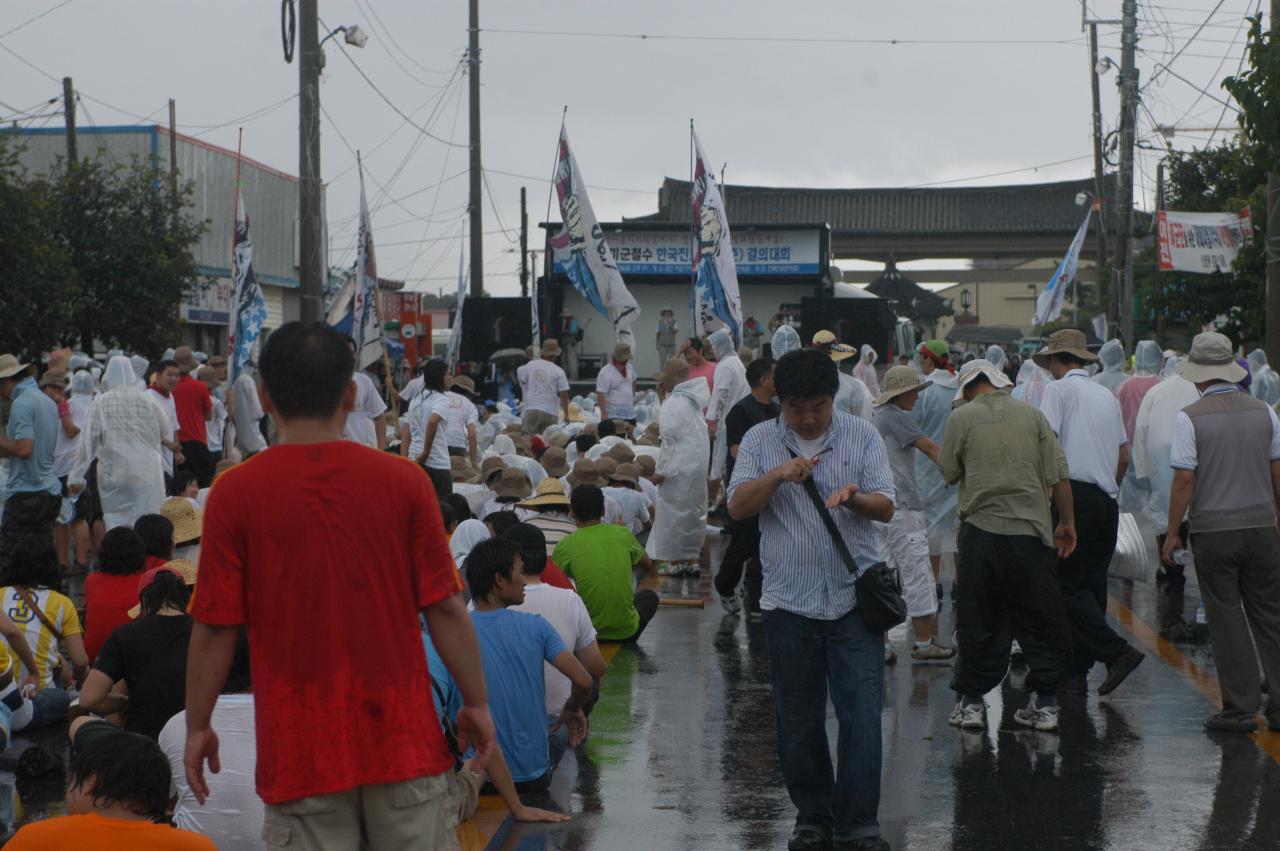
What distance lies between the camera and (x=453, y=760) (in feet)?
12.9

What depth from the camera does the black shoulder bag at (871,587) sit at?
5.79 meters

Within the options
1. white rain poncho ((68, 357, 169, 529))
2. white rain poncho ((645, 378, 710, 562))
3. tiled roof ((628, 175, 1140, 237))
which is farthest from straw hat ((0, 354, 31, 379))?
tiled roof ((628, 175, 1140, 237))

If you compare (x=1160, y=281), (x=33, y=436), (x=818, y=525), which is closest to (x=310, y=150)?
(x=33, y=436)

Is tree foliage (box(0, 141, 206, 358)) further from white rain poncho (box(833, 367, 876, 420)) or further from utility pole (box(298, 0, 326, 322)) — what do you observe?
white rain poncho (box(833, 367, 876, 420))

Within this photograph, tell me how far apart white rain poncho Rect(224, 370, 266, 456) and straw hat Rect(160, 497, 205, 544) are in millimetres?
7087

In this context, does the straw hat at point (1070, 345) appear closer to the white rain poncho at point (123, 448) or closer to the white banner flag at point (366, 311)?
the white rain poncho at point (123, 448)

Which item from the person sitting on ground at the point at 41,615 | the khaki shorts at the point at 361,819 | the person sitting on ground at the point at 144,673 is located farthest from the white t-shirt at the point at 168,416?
Result: the khaki shorts at the point at 361,819

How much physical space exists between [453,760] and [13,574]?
15.6 feet

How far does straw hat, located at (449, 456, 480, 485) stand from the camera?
1367cm

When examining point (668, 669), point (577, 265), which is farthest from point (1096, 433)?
point (577, 265)

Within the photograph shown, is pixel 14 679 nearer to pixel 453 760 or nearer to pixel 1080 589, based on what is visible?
pixel 453 760

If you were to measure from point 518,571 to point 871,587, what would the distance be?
4.83 feet

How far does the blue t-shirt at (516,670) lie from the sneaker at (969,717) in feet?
7.59

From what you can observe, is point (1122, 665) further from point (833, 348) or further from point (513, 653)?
point (833, 348)
